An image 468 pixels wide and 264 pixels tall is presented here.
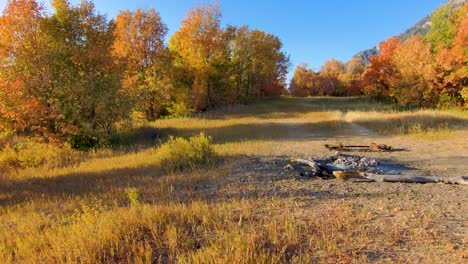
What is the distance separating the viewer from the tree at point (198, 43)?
27.3 m

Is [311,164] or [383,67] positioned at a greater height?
[383,67]

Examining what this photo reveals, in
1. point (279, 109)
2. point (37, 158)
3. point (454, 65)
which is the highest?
point (454, 65)

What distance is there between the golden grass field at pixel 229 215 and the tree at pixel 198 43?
64.5ft

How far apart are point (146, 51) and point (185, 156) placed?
18841mm

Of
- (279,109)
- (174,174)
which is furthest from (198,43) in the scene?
(174,174)

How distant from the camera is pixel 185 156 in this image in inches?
357

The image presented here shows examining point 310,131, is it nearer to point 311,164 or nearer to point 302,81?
point 311,164

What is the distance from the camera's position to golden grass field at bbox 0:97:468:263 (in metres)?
3.28

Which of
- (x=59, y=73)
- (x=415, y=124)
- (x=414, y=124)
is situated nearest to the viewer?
(x=59, y=73)

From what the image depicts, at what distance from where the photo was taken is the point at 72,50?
1442cm

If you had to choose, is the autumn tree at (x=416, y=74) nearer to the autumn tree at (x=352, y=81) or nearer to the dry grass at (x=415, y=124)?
the dry grass at (x=415, y=124)

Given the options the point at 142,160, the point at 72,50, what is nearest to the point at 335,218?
the point at 142,160

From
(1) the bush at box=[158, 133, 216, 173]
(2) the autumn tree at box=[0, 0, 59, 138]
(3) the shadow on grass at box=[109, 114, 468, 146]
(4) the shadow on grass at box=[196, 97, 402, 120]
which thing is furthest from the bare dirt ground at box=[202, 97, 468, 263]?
(4) the shadow on grass at box=[196, 97, 402, 120]

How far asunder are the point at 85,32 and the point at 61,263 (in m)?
15.6
